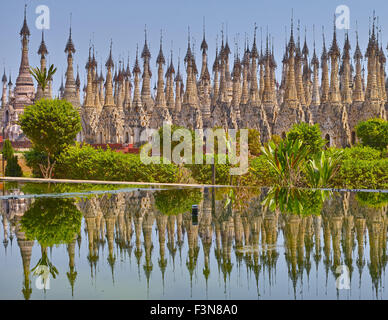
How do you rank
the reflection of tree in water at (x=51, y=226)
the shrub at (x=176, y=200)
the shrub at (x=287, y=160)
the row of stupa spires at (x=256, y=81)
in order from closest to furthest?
1. the reflection of tree in water at (x=51, y=226)
2. the shrub at (x=176, y=200)
3. the shrub at (x=287, y=160)
4. the row of stupa spires at (x=256, y=81)

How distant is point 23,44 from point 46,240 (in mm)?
47632

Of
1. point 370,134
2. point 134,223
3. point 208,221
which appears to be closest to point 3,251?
point 134,223

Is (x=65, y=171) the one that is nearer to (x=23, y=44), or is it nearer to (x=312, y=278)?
(x=312, y=278)

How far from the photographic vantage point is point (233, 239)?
33.4ft

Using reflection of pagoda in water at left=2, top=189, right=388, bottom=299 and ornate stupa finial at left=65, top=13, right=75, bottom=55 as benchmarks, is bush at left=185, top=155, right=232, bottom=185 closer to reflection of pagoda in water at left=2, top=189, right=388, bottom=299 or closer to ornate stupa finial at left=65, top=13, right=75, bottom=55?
reflection of pagoda in water at left=2, top=189, right=388, bottom=299

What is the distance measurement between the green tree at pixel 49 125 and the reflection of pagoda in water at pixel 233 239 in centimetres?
868

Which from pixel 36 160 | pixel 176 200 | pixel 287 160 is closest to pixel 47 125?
pixel 36 160

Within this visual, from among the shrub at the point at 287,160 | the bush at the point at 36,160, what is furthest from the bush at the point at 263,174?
the bush at the point at 36,160

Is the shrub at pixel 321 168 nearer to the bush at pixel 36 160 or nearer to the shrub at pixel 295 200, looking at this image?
the shrub at pixel 295 200

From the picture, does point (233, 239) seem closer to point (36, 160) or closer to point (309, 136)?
Result: point (309, 136)

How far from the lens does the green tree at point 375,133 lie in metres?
28.5

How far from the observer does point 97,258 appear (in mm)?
8758
